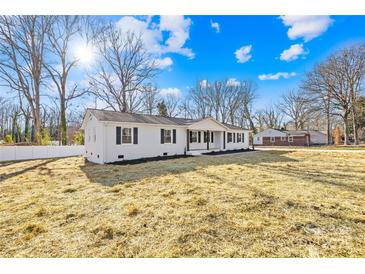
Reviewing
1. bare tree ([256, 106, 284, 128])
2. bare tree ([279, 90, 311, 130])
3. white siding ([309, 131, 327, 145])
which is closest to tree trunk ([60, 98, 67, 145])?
bare tree ([256, 106, 284, 128])

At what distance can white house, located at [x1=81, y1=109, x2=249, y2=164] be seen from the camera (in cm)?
1102

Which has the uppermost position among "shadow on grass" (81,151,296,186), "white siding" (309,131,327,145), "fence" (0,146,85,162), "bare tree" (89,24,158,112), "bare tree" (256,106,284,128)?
"bare tree" (89,24,158,112)

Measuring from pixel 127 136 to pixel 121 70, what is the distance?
48.9 feet

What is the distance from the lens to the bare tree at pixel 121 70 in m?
23.2

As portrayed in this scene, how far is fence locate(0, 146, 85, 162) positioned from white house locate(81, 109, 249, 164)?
312 cm

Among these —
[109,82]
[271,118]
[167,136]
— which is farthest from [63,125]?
[271,118]

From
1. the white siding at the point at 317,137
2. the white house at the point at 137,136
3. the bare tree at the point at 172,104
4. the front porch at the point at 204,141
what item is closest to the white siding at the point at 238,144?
the front porch at the point at 204,141

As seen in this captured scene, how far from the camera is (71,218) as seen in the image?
3451mm

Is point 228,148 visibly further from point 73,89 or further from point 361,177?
point 73,89

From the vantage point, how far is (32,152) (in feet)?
45.7

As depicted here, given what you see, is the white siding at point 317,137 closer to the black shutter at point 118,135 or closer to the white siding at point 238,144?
the white siding at point 238,144

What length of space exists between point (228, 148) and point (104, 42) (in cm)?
1806

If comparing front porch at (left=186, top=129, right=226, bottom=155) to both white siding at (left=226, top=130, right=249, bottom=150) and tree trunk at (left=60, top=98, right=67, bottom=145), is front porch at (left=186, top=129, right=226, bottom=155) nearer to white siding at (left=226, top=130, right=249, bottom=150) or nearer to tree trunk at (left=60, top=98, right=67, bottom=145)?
white siding at (left=226, top=130, right=249, bottom=150)
